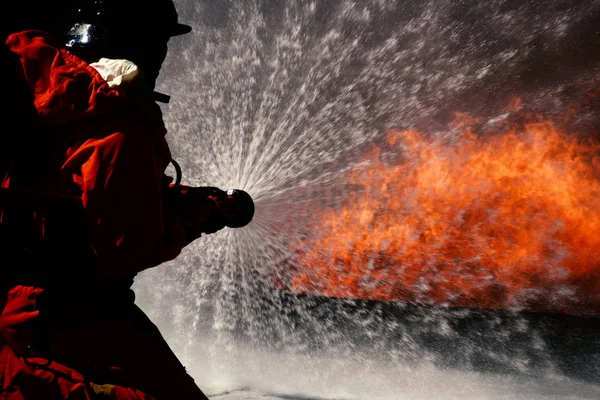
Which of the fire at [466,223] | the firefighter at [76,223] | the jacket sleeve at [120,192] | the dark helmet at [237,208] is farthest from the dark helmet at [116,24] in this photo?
the fire at [466,223]

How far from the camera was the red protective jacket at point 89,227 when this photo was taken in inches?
39.5

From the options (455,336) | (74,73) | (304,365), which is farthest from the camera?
(455,336)

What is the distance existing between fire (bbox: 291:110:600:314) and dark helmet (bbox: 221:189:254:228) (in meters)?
4.70

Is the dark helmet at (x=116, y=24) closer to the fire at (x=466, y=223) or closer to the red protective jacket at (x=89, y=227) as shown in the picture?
the red protective jacket at (x=89, y=227)

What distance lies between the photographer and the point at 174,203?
134 centimetres

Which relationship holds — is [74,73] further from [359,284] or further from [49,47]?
[359,284]

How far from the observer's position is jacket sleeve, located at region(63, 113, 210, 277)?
990 mm

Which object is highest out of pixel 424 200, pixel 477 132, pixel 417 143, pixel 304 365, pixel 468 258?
pixel 477 132

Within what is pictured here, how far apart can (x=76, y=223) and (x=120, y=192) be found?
15 centimetres

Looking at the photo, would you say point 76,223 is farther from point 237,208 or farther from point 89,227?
point 237,208

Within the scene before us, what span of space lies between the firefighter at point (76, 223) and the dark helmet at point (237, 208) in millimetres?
621

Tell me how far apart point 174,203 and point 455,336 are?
13.3ft

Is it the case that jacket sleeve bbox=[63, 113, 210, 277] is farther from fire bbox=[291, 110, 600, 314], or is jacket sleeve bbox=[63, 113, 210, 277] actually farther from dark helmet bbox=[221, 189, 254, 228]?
fire bbox=[291, 110, 600, 314]

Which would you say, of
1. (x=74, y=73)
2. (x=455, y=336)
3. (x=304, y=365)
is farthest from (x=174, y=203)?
(x=455, y=336)
